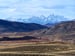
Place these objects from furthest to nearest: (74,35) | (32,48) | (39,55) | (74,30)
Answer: (74,30) < (74,35) < (32,48) < (39,55)

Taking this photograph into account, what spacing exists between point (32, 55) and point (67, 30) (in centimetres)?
13932

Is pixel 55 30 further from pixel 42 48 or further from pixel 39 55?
pixel 39 55

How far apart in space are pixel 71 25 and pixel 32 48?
135 m

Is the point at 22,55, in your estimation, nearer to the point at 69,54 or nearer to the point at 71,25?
the point at 69,54

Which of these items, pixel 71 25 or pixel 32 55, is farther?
pixel 71 25

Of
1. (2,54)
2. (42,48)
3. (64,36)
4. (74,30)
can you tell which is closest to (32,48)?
(42,48)

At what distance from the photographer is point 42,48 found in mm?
61969

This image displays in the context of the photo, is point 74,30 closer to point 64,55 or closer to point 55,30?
point 55,30

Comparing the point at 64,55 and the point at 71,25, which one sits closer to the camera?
the point at 64,55

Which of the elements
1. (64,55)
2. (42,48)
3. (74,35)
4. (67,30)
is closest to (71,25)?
(67,30)

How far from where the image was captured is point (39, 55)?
157 feet

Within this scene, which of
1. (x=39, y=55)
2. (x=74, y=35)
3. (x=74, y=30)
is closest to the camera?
(x=39, y=55)

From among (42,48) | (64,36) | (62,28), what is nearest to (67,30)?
(62,28)

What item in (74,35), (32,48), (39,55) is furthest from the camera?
(74,35)
